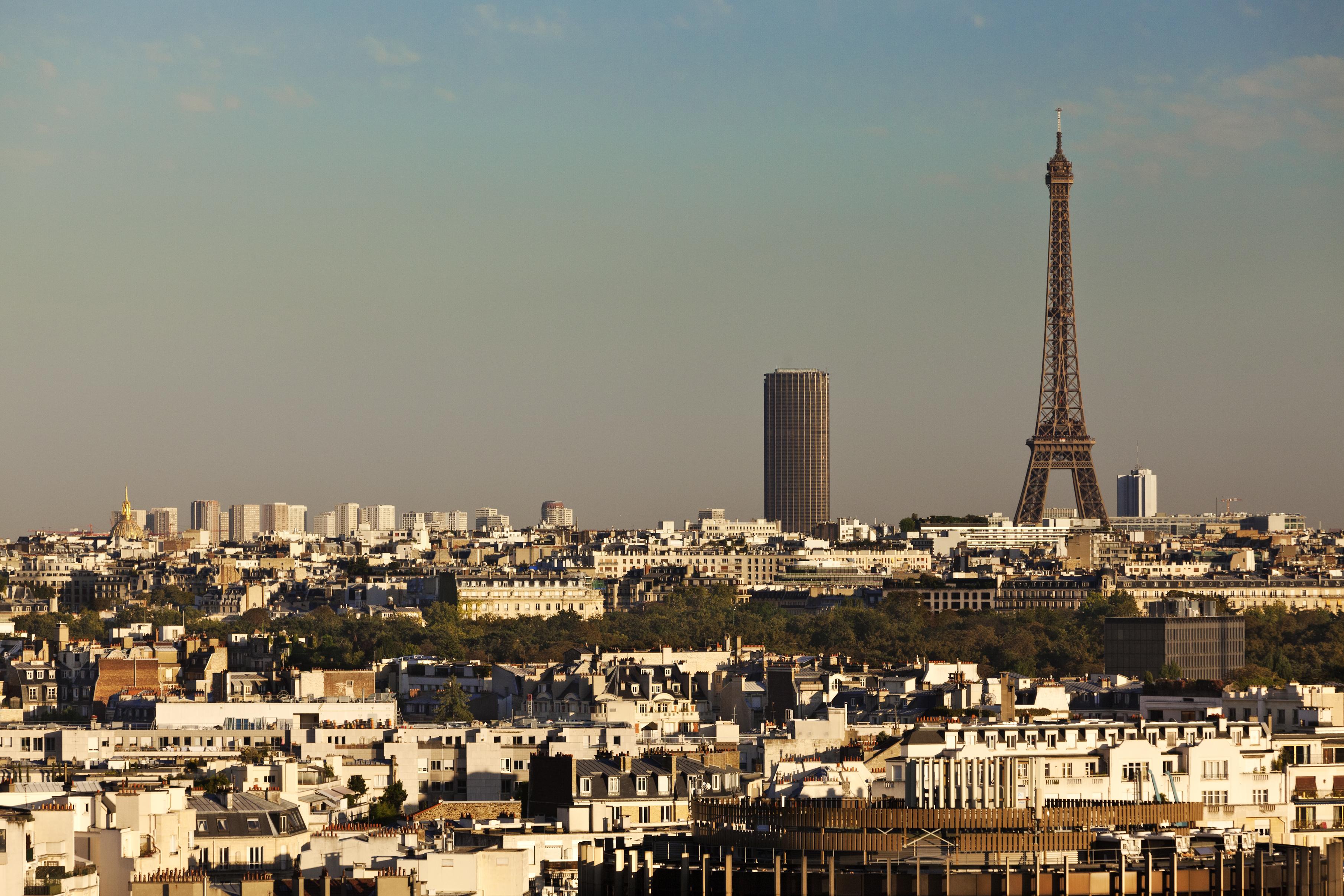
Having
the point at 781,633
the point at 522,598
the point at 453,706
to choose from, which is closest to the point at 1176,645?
the point at 781,633

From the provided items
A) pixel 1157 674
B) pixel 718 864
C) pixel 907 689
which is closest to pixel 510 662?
pixel 1157 674

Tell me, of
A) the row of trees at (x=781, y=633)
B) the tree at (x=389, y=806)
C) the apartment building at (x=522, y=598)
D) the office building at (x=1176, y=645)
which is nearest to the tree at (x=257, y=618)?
the row of trees at (x=781, y=633)

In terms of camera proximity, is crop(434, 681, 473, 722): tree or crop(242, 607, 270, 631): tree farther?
crop(242, 607, 270, 631): tree

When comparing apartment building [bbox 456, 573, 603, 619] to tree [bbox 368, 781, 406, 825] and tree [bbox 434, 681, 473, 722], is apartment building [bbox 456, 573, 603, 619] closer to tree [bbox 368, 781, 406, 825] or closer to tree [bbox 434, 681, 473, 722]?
tree [bbox 434, 681, 473, 722]

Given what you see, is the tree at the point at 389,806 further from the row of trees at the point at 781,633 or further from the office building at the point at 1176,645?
the office building at the point at 1176,645

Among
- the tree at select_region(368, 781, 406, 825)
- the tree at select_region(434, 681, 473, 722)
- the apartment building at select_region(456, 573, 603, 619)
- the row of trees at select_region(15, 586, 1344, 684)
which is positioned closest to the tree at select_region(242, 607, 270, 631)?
the row of trees at select_region(15, 586, 1344, 684)

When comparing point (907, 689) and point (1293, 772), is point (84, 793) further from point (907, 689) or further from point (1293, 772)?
point (907, 689)
